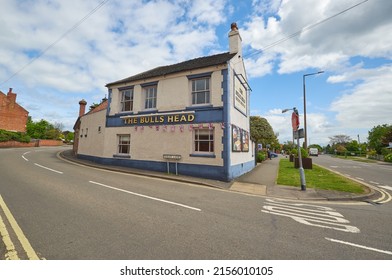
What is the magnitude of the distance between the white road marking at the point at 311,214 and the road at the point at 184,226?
3 centimetres

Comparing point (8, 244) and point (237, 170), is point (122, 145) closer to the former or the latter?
point (237, 170)

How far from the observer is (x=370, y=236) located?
4.29 meters

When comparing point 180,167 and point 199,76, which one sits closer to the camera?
point 180,167

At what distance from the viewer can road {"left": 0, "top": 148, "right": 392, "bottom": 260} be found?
339 cm

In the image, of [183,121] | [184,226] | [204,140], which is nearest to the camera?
[184,226]

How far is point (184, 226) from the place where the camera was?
446 centimetres

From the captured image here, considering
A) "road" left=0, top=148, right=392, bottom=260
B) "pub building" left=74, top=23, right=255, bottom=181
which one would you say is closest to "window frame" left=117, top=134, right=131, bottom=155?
"pub building" left=74, top=23, right=255, bottom=181

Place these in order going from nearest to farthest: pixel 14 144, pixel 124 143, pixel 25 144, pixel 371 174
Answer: pixel 124 143, pixel 371 174, pixel 14 144, pixel 25 144

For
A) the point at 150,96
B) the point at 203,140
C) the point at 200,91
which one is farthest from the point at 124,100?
the point at 203,140

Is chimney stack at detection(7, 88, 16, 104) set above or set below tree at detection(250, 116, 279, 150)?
above

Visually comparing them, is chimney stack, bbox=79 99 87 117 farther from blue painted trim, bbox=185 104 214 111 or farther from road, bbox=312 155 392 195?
road, bbox=312 155 392 195

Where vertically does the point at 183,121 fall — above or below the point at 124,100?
below

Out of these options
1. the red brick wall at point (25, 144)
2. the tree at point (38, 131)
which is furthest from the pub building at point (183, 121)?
the tree at point (38, 131)

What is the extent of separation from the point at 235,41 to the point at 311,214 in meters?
12.7
